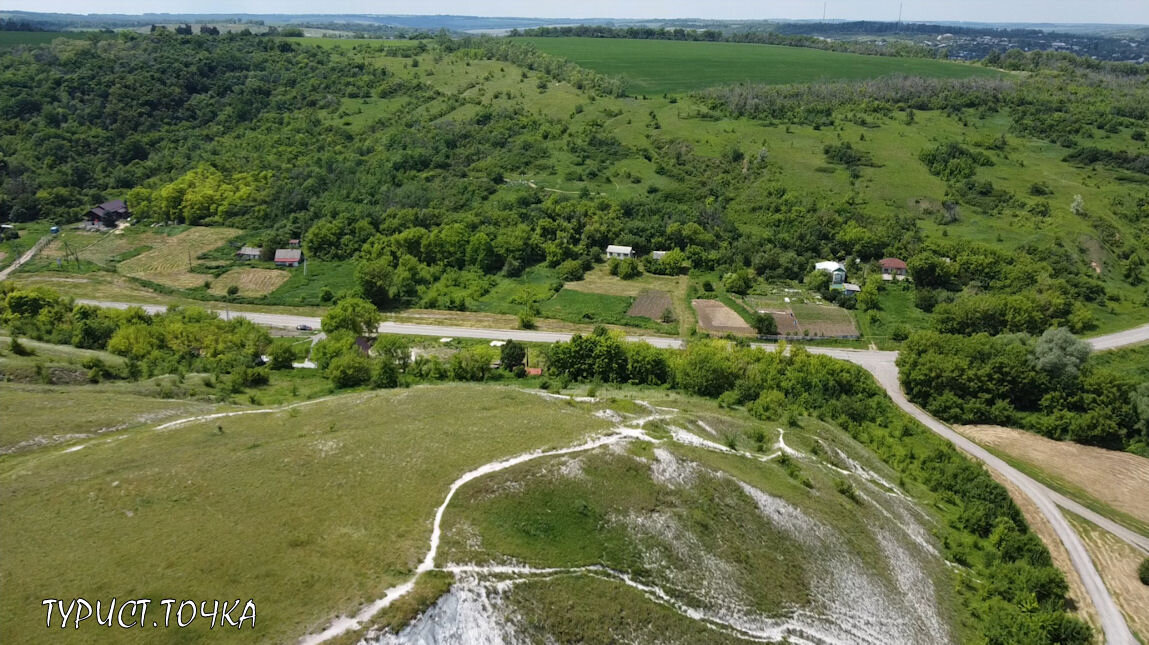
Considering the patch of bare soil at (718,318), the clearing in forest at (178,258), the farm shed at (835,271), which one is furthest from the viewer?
the clearing in forest at (178,258)

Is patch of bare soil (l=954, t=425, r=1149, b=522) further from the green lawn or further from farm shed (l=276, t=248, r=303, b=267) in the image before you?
farm shed (l=276, t=248, r=303, b=267)

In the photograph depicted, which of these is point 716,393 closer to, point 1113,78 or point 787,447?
point 787,447

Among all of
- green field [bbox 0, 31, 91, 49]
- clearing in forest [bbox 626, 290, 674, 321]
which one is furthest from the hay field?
green field [bbox 0, 31, 91, 49]

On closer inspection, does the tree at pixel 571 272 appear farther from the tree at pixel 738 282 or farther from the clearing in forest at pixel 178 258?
the clearing in forest at pixel 178 258

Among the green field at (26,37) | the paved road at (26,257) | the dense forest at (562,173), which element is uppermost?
the green field at (26,37)

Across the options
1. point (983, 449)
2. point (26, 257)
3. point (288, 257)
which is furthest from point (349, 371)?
point (26, 257)

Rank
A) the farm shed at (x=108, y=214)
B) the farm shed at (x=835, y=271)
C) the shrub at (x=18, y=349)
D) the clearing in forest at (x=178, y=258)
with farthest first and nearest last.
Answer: the farm shed at (x=108, y=214) → the clearing in forest at (x=178, y=258) → the farm shed at (x=835, y=271) → the shrub at (x=18, y=349)

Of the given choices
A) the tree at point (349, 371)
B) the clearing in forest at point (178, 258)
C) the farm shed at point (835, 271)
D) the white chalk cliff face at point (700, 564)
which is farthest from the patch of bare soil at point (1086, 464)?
the clearing in forest at point (178, 258)
